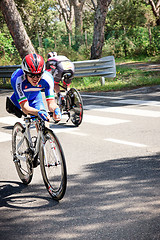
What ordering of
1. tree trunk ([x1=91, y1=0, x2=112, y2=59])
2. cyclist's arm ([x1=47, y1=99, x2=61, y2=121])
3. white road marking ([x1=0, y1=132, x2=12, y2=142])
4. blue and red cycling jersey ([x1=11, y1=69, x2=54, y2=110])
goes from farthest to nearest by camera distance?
tree trunk ([x1=91, y1=0, x2=112, y2=59]) < white road marking ([x1=0, y1=132, x2=12, y2=142]) < blue and red cycling jersey ([x1=11, y1=69, x2=54, y2=110]) < cyclist's arm ([x1=47, y1=99, x2=61, y2=121])

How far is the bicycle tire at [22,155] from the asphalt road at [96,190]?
14 cm

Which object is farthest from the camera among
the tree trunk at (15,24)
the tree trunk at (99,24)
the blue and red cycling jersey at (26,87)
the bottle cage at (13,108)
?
the tree trunk at (99,24)

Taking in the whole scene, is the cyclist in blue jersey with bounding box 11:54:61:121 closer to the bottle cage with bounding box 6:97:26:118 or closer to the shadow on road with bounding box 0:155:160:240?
the bottle cage with bounding box 6:97:26:118

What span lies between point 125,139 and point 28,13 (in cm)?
2517

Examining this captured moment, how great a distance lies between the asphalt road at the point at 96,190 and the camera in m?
3.91

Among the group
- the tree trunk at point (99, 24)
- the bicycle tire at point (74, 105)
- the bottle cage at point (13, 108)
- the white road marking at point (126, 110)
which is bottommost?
the white road marking at point (126, 110)

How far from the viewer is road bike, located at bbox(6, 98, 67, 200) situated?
4.52 meters

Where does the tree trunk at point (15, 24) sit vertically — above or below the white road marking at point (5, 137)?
above

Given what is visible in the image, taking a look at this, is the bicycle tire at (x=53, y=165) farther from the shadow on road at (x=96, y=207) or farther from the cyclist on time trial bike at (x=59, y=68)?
the cyclist on time trial bike at (x=59, y=68)

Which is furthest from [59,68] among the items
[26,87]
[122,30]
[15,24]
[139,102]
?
[122,30]

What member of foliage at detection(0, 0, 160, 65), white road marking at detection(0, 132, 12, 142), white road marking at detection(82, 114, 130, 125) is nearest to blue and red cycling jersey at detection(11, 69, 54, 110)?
white road marking at detection(0, 132, 12, 142)

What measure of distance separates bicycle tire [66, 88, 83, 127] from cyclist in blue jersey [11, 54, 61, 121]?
3.49 metres

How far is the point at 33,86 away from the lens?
16.8ft

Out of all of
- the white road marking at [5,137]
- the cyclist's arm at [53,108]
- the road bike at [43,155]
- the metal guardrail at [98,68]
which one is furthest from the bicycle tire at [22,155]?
the metal guardrail at [98,68]
